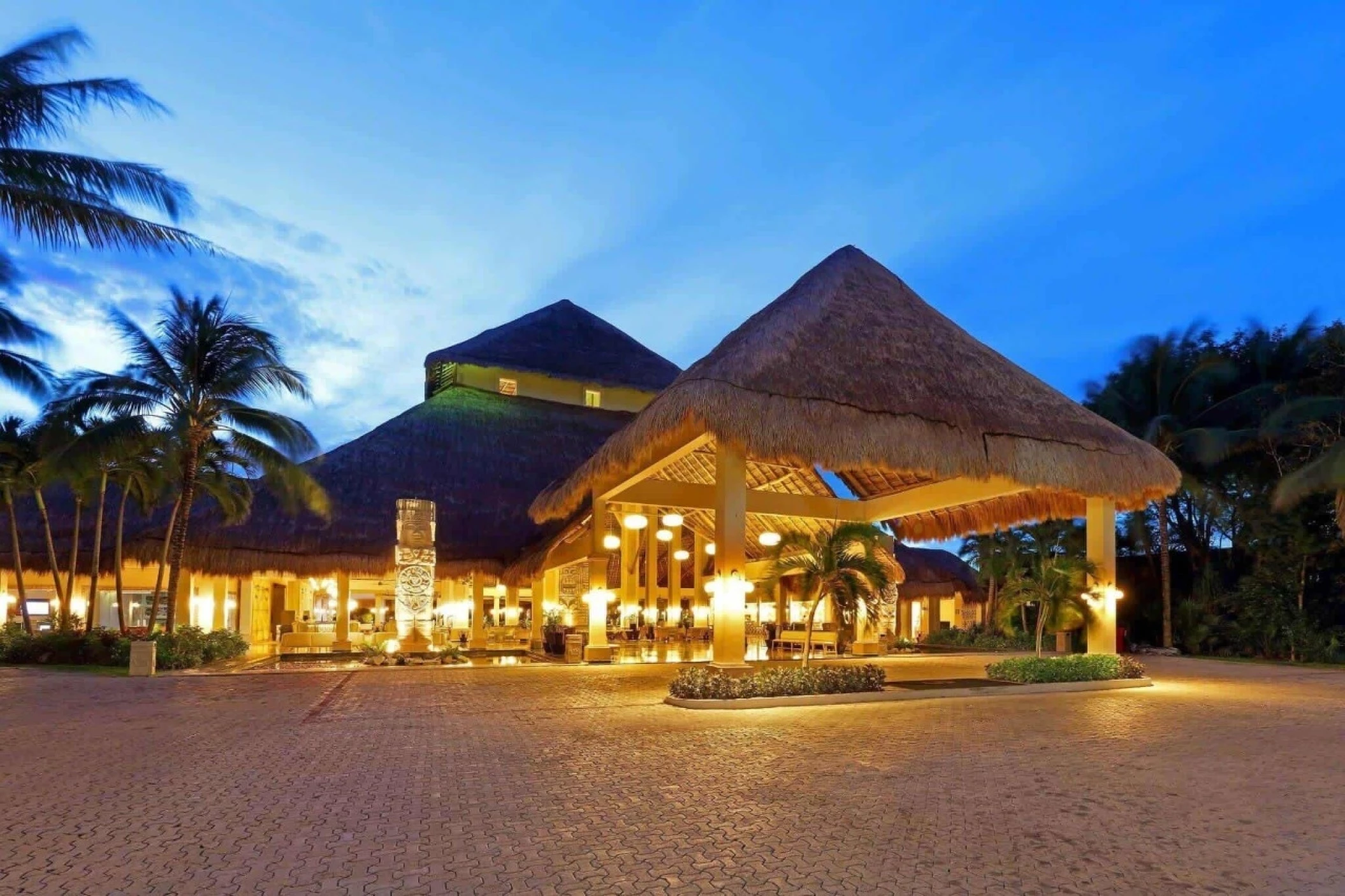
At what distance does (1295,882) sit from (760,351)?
31.3 feet

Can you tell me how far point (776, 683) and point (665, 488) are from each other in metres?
6.73

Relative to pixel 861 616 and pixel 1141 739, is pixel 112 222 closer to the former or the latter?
pixel 1141 739

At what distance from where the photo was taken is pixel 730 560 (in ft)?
41.6

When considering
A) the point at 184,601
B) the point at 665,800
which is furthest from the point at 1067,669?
the point at 184,601

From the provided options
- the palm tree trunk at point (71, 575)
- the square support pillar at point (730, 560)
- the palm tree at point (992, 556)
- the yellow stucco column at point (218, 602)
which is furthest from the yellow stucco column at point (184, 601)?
the palm tree at point (992, 556)

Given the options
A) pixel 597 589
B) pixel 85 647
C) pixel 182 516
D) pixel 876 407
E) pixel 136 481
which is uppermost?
pixel 876 407

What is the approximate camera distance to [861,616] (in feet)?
64.3

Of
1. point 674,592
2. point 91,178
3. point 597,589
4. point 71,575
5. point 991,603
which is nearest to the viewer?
point 91,178

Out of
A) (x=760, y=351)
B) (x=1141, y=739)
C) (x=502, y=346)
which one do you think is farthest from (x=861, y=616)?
(x=502, y=346)

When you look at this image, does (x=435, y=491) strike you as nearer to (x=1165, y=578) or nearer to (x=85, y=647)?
(x=85, y=647)

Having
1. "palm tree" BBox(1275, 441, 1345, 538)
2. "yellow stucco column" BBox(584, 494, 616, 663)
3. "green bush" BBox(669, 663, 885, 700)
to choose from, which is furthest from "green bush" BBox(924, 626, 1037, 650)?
"green bush" BBox(669, 663, 885, 700)

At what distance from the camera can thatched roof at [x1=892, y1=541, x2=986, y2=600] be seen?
2916cm

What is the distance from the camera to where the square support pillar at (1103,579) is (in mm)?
15086

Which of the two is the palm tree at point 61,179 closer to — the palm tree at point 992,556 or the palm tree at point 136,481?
the palm tree at point 136,481
